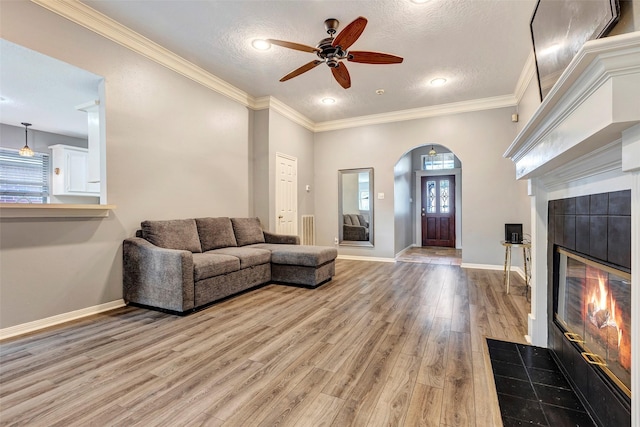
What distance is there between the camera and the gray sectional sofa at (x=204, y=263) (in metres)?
2.82

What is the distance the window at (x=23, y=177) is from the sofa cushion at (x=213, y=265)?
465 centimetres

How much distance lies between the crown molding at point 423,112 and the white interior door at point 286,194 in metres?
1.25

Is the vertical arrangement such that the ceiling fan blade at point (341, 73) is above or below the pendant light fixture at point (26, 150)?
above

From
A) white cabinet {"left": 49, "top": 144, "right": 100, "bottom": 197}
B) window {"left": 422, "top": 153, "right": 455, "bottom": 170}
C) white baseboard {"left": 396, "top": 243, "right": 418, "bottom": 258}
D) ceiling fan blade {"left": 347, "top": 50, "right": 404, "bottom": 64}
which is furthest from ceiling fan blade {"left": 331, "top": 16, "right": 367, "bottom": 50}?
window {"left": 422, "top": 153, "right": 455, "bottom": 170}

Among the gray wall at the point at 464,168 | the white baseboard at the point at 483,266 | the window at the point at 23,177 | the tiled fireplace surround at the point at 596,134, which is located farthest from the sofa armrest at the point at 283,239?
the window at the point at 23,177

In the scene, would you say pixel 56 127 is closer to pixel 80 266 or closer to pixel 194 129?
pixel 194 129

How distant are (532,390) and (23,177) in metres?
7.74

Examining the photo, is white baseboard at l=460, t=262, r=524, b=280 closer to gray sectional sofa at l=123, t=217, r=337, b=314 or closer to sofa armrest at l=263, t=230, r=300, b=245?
gray sectional sofa at l=123, t=217, r=337, b=314

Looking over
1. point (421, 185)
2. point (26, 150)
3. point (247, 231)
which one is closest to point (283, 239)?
point (247, 231)

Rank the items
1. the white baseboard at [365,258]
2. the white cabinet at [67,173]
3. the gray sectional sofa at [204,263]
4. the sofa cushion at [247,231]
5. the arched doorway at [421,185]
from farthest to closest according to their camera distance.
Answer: the arched doorway at [421,185] < the white baseboard at [365,258] < the white cabinet at [67,173] < the sofa cushion at [247,231] < the gray sectional sofa at [204,263]

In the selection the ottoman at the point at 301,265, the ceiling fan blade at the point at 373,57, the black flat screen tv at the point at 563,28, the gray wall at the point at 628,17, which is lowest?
the ottoman at the point at 301,265

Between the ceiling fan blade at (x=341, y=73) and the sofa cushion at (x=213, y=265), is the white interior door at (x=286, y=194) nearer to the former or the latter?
the sofa cushion at (x=213, y=265)

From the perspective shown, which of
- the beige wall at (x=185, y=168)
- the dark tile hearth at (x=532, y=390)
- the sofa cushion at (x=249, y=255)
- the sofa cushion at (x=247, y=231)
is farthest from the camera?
the sofa cushion at (x=247, y=231)

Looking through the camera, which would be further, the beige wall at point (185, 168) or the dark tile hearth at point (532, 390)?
the beige wall at point (185, 168)
